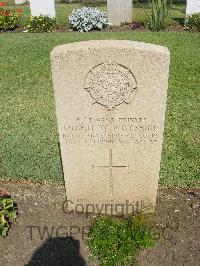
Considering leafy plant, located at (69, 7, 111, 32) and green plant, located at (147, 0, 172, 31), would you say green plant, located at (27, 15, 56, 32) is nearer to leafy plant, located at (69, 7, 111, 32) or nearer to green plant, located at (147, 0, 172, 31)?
leafy plant, located at (69, 7, 111, 32)

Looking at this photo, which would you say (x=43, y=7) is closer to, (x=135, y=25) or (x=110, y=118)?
(x=135, y=25)

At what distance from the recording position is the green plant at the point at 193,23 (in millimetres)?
12372

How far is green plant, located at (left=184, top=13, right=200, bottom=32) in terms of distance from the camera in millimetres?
12372

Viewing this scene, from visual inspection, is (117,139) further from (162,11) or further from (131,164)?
(162,11)

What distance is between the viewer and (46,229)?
13.9 feet

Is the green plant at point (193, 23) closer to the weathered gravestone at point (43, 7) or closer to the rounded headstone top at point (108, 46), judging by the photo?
the weathered gravestone at point (43, 7)

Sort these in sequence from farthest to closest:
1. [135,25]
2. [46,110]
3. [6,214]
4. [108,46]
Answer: [135,25], [46,110], [6,214], [108,46]

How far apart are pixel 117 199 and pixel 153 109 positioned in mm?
1379

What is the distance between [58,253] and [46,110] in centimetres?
391

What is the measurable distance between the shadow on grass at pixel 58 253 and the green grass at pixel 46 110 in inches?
51.7

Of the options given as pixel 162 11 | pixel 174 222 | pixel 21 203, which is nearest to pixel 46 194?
pixel 21 203

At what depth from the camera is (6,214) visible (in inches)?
171

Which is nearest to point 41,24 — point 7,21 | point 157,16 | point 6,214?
point 7,21

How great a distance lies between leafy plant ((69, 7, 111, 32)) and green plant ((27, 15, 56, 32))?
86 centimetres
